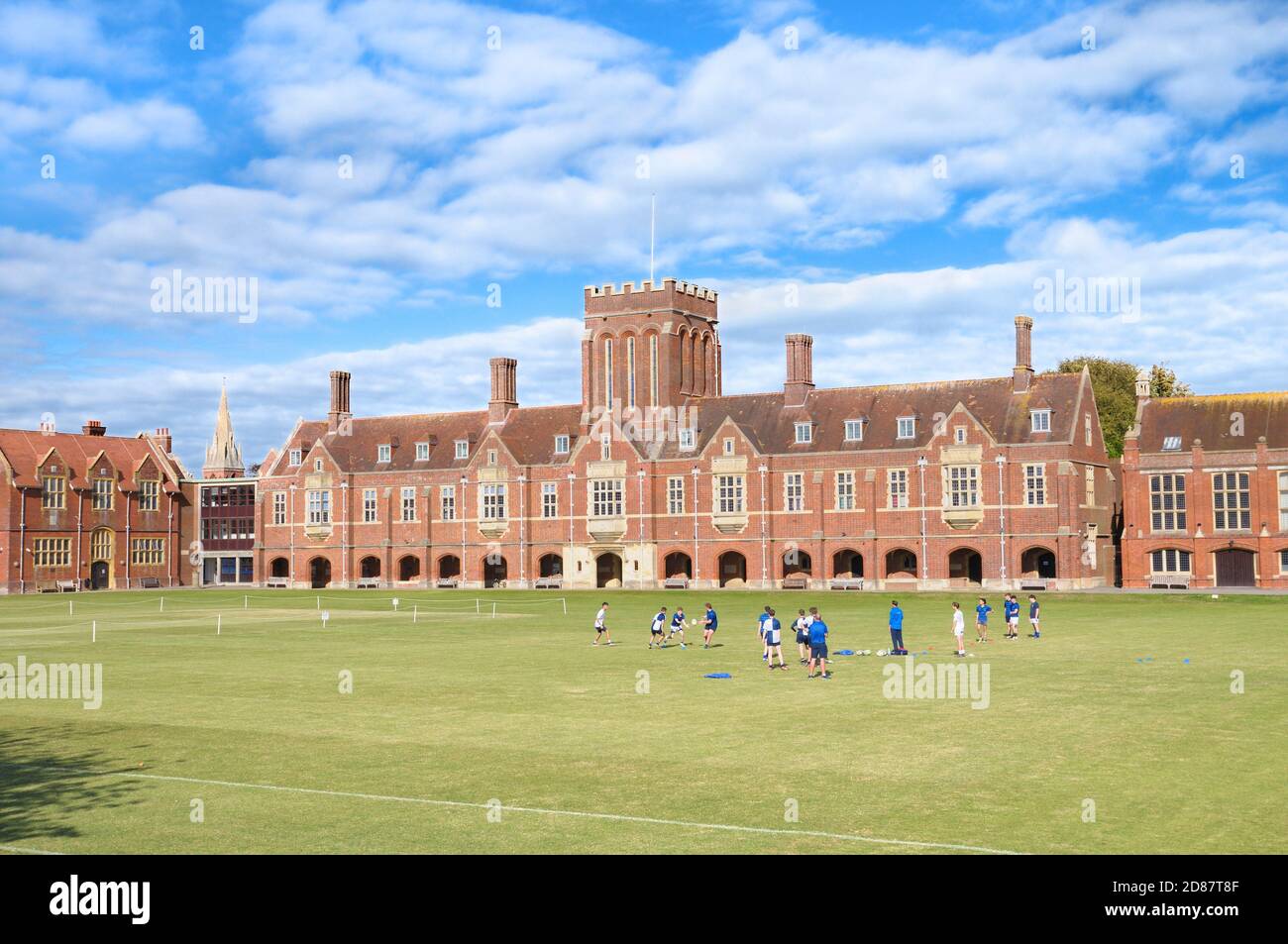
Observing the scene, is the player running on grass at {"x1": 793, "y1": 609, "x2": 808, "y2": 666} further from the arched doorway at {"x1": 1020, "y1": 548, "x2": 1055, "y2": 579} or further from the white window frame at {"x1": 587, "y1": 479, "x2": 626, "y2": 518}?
the white window frame at {"x1": 587, "y1": 479, "x2": 626, "y2": 518}

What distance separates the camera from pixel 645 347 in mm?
86875

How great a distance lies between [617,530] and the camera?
84250 mm

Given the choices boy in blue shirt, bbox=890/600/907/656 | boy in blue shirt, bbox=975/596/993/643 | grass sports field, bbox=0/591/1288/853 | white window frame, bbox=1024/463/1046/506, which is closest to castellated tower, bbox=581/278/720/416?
white window frame, bbox=1024/463/1046/506

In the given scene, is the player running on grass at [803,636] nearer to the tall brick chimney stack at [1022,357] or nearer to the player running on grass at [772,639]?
the player running on grass at [772,639]

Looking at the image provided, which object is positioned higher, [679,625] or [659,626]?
[659,626]

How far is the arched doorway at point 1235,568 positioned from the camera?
69.2 metres

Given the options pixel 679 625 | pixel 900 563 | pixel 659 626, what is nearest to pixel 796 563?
pixel 900 563

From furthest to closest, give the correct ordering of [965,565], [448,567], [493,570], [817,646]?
[448,567], [493,570], [965,565], [817,646]

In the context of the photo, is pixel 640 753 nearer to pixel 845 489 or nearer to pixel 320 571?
pixel 845 489

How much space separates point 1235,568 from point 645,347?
38948 mm
